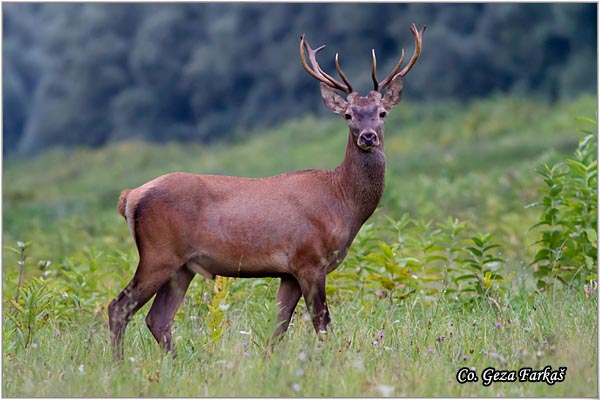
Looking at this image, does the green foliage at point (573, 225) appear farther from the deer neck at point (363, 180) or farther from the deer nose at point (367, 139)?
the deer nose at point (367, 139)

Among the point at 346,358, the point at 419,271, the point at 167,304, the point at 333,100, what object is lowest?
the point at 346,358

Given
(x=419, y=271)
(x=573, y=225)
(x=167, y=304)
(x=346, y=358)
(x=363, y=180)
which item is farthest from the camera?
(x=419, y=271)

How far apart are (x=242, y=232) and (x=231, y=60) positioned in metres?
27.3

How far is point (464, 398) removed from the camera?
190 inches

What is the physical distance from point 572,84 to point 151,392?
22.4m

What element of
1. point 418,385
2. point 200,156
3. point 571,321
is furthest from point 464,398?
point 200,156

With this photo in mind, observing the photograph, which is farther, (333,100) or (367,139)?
(333,100)

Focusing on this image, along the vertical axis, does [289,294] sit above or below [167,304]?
above

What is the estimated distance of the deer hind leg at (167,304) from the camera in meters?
6.02

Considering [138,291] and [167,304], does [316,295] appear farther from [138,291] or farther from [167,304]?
[138,291]

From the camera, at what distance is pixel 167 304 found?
605 centimetres

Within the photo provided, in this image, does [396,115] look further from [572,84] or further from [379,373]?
[379,373]

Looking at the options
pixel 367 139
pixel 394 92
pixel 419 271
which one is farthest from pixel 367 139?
pixel 419 271

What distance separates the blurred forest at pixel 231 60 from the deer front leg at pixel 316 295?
19590 millimetres
